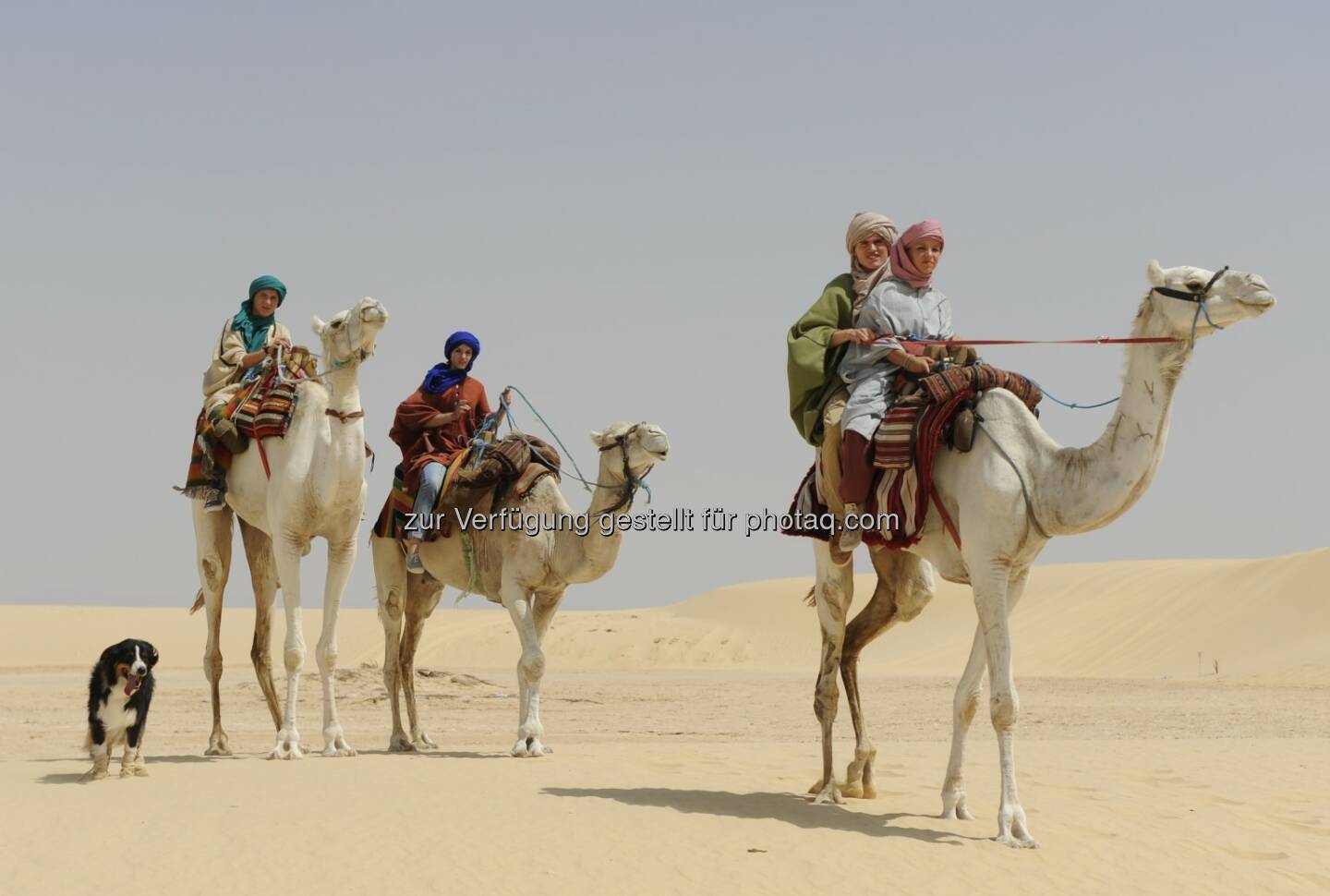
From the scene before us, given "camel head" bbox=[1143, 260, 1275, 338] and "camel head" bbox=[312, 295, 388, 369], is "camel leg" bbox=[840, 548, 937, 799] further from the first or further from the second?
"camel head" bbox=[312, 295, 388, 369]

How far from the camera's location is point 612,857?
7895 mm

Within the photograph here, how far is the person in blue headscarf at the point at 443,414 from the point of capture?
41.7 feet

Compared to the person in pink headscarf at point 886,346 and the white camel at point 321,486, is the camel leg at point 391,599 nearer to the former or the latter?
the white camel at point 321,486

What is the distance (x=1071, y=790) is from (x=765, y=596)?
126 ft

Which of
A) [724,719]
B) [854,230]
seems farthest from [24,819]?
[724,719]

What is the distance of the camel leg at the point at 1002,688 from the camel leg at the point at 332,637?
5.45 metres

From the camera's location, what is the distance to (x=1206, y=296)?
809cm

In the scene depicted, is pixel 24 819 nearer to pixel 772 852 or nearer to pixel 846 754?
pixel 772 852

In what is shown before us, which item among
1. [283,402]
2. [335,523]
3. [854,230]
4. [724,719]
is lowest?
[724,719]

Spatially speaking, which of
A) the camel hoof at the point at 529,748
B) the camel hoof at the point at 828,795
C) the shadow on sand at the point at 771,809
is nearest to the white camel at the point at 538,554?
the camel hoof at the point at 529,748

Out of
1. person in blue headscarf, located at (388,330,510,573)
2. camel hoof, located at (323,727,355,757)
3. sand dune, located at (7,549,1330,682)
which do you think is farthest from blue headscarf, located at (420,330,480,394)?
sand dune, located at (7,549,1330,682)

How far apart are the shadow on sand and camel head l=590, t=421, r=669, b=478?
278 centimetres

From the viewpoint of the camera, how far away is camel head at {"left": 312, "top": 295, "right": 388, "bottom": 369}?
11609 millimetres

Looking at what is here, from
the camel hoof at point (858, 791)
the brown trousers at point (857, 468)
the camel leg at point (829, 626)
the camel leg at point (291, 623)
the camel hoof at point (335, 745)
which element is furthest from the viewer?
the camel hoof at point (335, 745)
